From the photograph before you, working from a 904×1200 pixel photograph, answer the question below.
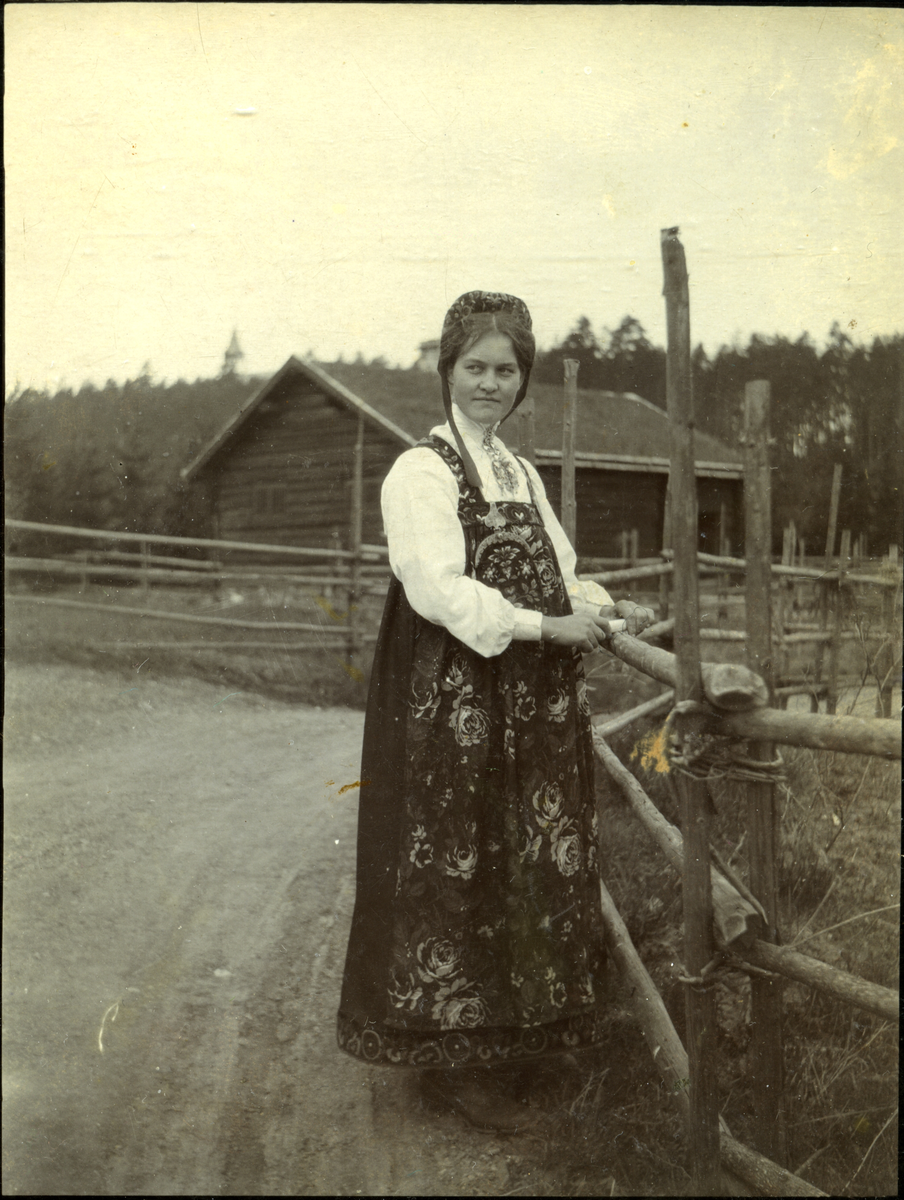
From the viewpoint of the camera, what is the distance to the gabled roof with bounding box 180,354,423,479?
85.2 inches

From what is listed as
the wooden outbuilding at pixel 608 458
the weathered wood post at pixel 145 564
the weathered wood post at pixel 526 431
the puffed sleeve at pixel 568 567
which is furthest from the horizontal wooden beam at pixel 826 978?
the weathered wood post at pixel 145 564

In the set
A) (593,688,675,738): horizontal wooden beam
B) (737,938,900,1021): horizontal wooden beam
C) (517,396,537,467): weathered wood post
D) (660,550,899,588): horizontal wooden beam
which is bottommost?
(737,938,900,1021): horizontal wooden beam

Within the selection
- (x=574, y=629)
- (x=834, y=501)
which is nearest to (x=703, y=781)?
(x=574, y=629)

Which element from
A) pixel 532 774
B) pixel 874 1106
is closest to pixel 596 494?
pixel 532 774

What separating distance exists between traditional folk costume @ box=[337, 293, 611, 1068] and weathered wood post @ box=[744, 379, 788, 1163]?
0.39 metres

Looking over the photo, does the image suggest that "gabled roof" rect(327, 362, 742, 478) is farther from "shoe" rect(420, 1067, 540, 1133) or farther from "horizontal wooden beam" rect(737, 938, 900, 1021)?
"shoe" rect(420, 1067, 540, 1133)

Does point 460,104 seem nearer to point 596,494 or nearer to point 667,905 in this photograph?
point 596,494

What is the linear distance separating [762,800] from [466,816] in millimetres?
635

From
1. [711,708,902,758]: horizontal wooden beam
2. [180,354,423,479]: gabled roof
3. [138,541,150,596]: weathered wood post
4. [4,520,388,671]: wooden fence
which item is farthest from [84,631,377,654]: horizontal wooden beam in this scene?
[711,708,902,758]: horizontal wooden beam

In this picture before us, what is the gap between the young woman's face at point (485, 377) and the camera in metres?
1.89

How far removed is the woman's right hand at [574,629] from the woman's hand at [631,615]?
19 centimetres

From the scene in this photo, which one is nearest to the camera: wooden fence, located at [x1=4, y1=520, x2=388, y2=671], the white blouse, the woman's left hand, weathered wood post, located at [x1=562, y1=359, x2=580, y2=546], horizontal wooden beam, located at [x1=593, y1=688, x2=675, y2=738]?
the white blouse

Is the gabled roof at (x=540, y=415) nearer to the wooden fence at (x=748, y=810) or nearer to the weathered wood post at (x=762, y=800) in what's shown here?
the weathered wood post at (x=762, y=800)

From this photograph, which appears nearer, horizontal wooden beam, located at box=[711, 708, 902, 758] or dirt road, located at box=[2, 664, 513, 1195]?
horizontal wooden beam, located at box=[711, 708, 902, 758]
